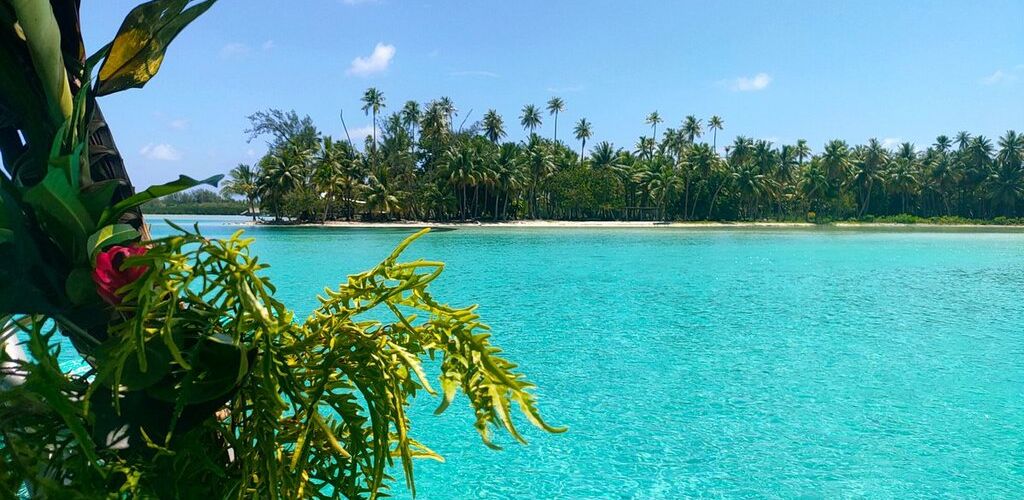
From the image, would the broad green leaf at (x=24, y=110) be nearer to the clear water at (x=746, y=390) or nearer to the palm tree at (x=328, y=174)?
the clear water at (x=746, y=390)

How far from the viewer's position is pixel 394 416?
3.92 feet

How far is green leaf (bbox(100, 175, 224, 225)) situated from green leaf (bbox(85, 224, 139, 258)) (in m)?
0.02

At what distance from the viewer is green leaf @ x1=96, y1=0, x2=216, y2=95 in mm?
1242

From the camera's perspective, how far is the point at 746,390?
891 cm

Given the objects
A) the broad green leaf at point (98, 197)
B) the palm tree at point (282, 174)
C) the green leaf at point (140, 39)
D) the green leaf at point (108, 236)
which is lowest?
Answer: the green leaf at point (108, 236)

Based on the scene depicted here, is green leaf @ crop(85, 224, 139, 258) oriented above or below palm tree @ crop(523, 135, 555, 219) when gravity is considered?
below

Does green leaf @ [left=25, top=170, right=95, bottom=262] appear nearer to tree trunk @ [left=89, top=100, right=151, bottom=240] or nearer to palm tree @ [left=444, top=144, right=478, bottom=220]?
tree trunk @ [left=89, top=100, right=151, bottom=240]

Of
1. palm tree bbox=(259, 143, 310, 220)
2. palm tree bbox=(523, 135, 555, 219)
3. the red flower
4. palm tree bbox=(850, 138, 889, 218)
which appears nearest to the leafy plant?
the red flower

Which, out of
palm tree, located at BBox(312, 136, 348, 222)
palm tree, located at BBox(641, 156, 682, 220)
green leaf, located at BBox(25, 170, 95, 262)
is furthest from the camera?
palm tree, located at BBox(641, 156, 682, 220)

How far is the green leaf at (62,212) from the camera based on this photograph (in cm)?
98

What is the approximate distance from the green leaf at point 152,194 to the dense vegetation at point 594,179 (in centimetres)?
6560

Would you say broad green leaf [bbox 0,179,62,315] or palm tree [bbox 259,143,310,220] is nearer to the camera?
broad green leaf [bbox 0,179,62,315]

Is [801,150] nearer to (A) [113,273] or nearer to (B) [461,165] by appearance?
(B) [461,165]

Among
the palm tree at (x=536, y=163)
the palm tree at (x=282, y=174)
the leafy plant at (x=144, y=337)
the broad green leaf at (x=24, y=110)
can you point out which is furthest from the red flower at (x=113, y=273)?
the palm tree at (x=536, y=163)
